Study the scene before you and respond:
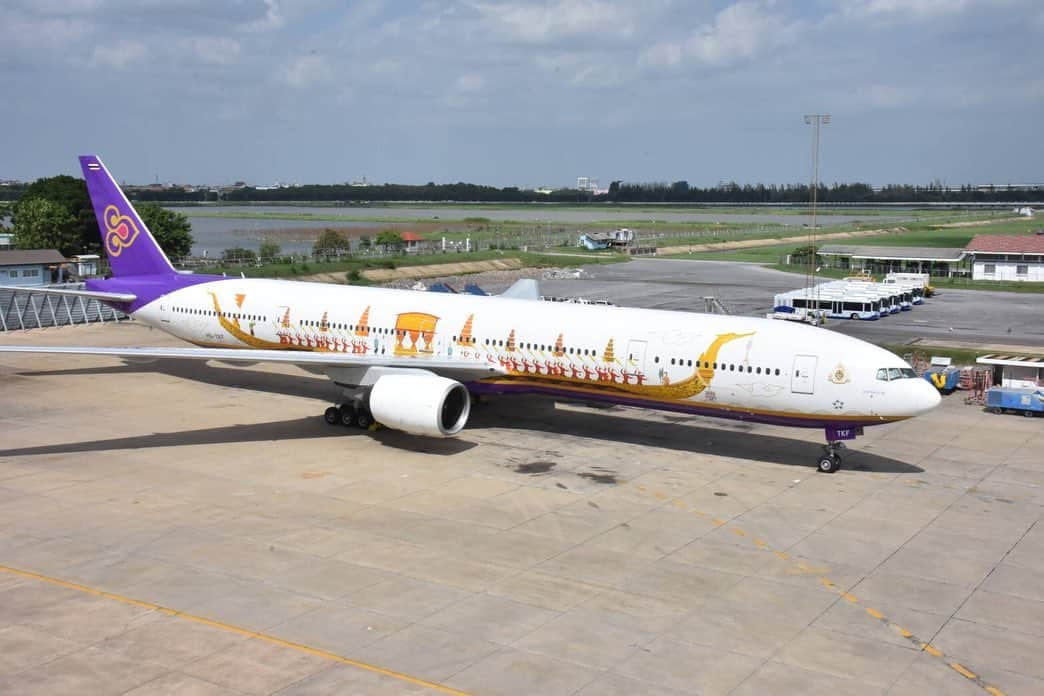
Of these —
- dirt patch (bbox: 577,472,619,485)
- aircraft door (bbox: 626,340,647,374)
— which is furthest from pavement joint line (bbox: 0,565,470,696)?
aircraft door (bbox: 626,340,647,374)

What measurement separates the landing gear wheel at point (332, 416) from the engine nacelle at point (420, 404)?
10.9 ft

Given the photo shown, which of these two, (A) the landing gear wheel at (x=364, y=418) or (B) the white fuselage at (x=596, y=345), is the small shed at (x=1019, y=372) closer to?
(B) the white fuselage at (x=596, y=345)

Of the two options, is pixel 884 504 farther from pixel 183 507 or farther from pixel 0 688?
pixel 0 688

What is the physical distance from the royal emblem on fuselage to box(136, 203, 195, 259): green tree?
66.6m

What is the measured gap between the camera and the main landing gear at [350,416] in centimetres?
3136

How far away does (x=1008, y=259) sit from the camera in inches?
3460

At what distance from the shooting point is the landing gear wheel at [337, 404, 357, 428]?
31516 millimetres

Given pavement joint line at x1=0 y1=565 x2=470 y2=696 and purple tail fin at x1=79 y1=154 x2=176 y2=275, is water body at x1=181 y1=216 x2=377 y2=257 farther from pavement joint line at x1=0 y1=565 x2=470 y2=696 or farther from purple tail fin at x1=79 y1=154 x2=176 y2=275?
pavement joint line at x1=0 y1=565 x2=470 y2=696

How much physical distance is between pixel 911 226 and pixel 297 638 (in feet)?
571

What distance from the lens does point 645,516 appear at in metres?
23.3

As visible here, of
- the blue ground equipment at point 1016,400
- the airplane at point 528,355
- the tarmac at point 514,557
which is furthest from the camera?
the blue ground equipment at point 1016,400

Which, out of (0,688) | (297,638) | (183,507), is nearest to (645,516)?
(297,638)

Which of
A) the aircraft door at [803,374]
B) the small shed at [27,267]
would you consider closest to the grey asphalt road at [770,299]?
the aircraft door at [803,374]

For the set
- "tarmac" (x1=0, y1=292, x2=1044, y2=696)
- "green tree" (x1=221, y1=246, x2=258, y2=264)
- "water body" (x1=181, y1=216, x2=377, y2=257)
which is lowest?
"tarmac" (x1=0, y1=292, x2=1044, y2=696)
